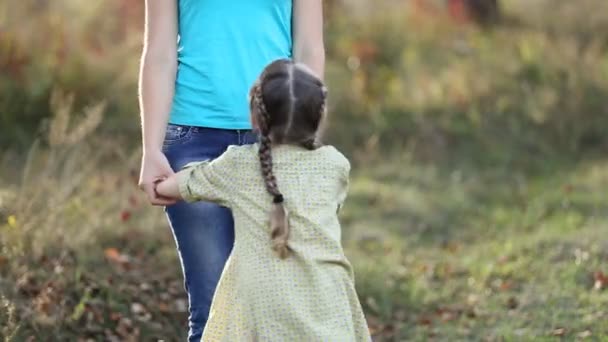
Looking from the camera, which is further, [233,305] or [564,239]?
[564,239]

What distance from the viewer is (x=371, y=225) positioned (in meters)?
9.55

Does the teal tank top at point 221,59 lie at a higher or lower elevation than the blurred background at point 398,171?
higher

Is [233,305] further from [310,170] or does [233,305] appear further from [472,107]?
[472,107]

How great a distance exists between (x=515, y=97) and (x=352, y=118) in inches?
63.6

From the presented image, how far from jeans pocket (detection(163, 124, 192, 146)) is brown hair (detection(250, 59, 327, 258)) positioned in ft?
1.33

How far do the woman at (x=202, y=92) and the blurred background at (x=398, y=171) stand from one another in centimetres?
156

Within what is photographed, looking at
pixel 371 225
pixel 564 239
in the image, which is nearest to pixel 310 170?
pixel 564 239

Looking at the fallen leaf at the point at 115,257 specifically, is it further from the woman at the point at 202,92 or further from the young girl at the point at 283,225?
the young girl at the point at 283,225

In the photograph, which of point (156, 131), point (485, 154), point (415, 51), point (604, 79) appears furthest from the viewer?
point (415, 51)

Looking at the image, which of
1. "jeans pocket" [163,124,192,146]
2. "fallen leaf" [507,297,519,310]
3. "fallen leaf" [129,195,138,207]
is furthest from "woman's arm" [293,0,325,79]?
"fallen leaf" [129,195,138,207]

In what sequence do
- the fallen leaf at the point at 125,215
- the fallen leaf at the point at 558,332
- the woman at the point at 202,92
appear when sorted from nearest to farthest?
the woman at the point at 202,92 → the fallen leaf at the point at 558,332 → the fallen leaf at the point at 125,215

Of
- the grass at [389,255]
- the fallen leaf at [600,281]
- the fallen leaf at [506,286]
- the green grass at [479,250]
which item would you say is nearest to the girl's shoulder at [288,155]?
the grass at [389,255]

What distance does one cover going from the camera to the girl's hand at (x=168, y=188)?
3.87 m

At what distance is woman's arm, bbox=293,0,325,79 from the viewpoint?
422 centimetres
